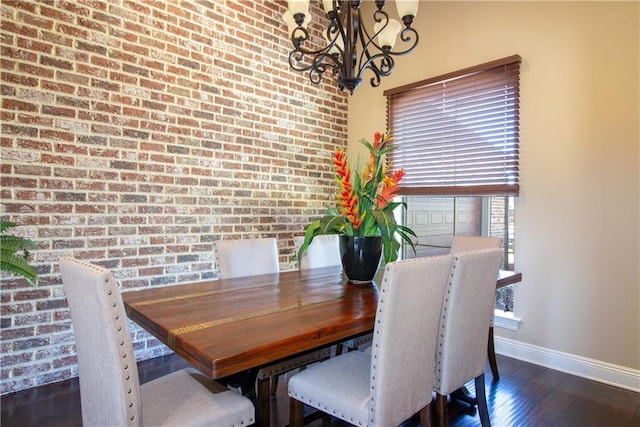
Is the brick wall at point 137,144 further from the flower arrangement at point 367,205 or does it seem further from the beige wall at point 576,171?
the beige wall at point 576,171

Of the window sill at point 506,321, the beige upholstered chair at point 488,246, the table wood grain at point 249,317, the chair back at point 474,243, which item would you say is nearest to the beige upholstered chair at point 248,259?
the table wood grain at point 249,317

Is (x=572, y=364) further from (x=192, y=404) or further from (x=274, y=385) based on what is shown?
(x=192, y=404)

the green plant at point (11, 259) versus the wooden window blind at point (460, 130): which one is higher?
the wooden window blind at point (460, 130)

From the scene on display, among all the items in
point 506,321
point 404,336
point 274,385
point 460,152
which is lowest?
point 274,385

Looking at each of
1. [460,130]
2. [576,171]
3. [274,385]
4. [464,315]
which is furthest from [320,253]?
[576,171]

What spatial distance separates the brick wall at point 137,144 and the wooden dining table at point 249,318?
1048 millimetres

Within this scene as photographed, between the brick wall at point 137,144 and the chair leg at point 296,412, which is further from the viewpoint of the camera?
the brick wall at point 137,144

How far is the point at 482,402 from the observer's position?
1847 mm

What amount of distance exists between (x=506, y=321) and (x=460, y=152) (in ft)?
4.80

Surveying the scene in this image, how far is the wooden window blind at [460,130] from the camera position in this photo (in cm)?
296

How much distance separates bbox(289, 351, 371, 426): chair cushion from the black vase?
504mm

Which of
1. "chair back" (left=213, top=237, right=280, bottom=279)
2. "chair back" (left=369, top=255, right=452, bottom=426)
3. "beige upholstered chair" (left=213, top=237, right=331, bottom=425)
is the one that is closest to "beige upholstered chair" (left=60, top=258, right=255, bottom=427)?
"chair back" (left=369, top=255, right=452, bottom=426)

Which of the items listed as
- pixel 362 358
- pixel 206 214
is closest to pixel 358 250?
pixel 362 358

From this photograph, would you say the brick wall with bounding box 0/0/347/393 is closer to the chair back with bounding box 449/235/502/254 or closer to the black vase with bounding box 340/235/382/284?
the black vase with bounding box 340/235/382/284
